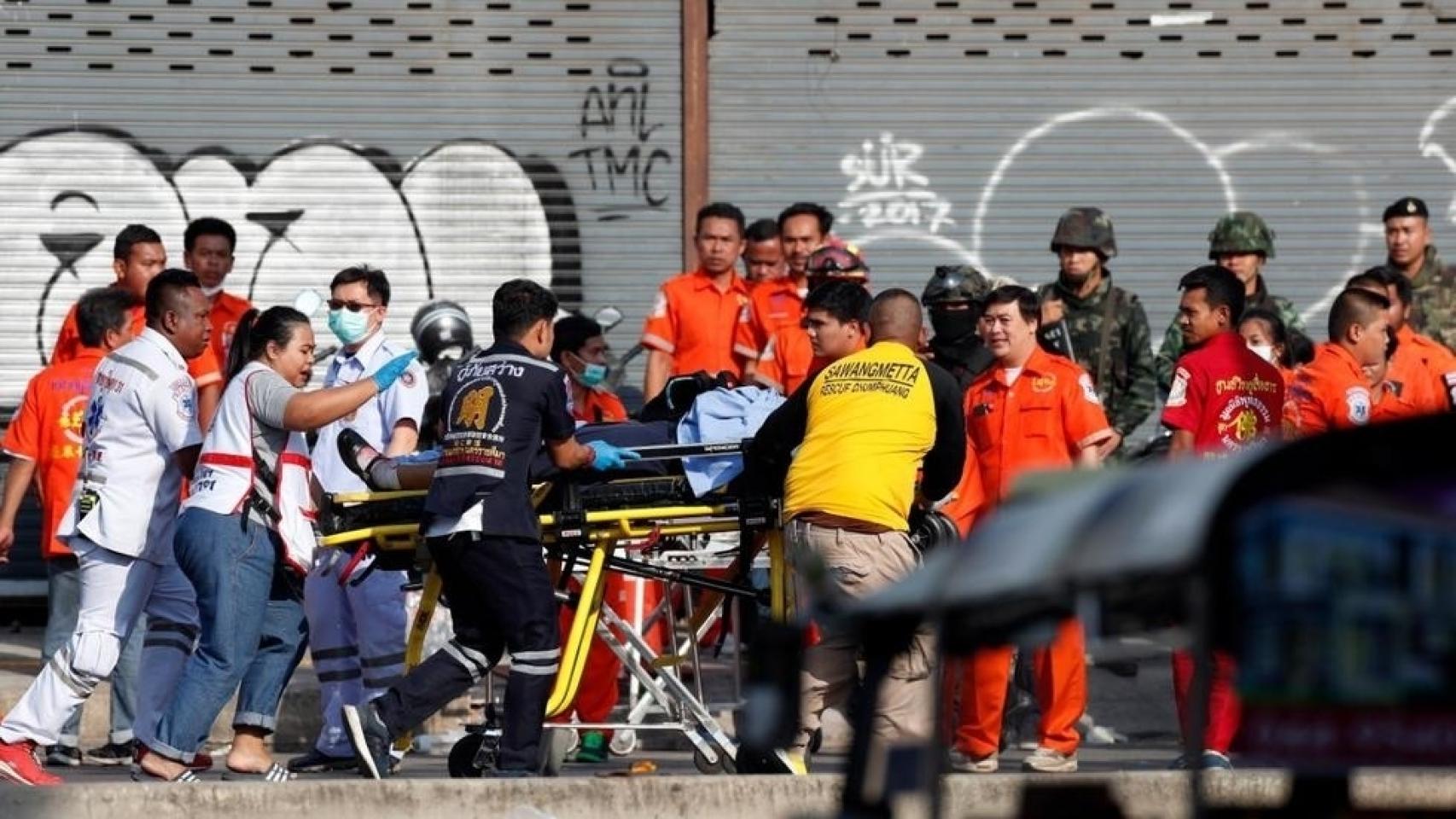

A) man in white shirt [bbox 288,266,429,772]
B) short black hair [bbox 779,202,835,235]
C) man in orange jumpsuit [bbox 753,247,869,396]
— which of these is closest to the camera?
man in white shirt [bbox 288,266,429,772]

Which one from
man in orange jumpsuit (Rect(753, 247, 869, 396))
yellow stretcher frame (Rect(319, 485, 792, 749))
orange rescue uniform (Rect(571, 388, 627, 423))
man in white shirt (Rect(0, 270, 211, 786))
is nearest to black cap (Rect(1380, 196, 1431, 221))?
man in orange jumpsuit (Rect(753, 247, 869, 396))

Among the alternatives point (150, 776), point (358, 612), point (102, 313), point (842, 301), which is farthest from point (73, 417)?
point (842, 301)

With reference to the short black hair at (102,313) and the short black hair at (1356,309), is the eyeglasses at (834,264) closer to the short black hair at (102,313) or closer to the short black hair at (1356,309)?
the short black hair at (1356,309)

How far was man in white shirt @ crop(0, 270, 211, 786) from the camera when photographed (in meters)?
9.13

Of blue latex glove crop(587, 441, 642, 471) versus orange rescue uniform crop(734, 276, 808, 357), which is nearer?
blue latex glove crop(587, 441, 642, 471)

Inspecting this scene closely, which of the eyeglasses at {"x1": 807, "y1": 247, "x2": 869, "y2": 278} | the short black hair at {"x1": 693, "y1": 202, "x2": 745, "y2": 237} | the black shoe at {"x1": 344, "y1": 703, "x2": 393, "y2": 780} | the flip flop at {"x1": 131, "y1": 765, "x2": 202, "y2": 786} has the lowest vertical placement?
the flip flop at {"x1": 131, "y1": 765, "x2": 202, "y2": 786}

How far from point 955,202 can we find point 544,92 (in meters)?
2.24

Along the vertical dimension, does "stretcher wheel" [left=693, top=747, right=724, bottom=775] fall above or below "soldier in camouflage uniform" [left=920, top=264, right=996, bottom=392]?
below

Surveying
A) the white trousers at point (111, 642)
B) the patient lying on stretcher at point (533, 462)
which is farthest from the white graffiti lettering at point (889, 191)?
the white trousers at point (111, 642)

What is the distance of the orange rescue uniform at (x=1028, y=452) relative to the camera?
9.44 meters

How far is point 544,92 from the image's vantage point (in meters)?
13.9

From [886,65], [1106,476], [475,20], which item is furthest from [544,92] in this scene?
[1106,476]

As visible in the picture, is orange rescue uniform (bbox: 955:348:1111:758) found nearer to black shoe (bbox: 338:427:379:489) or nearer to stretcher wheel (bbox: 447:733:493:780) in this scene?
stretcher wheel (bbox: 447:733:493:780)

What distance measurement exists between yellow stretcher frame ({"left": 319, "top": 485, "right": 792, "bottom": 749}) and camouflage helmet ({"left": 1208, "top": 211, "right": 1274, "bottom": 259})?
3.16 metres
